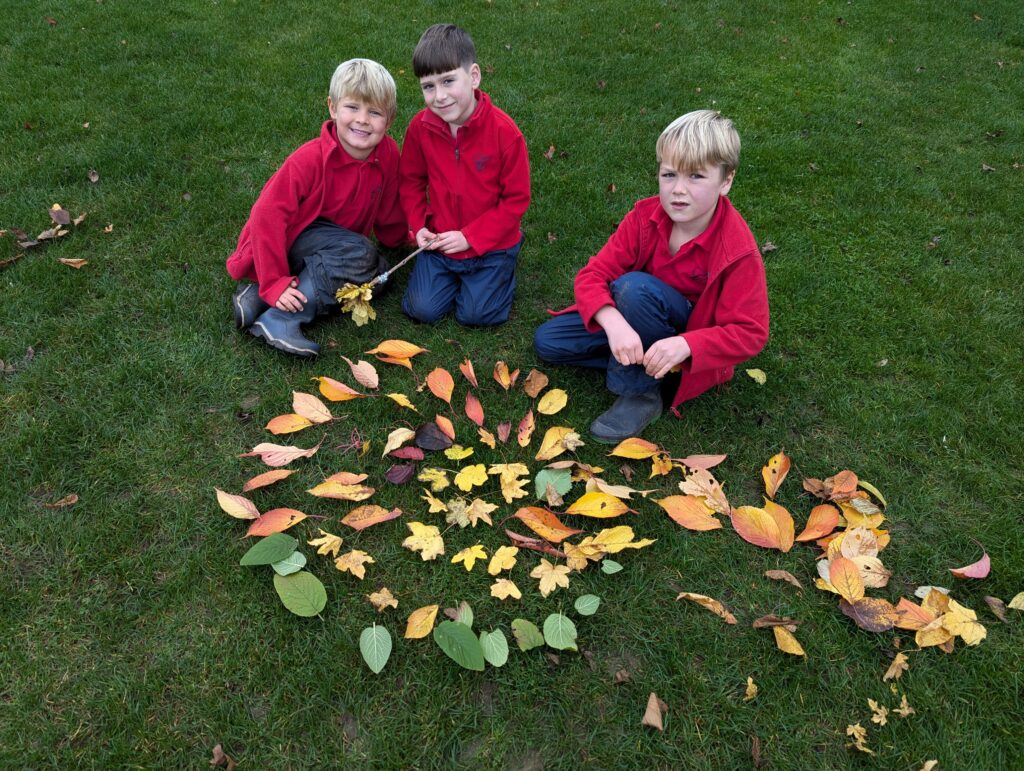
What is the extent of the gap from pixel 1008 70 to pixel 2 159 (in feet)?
26.7

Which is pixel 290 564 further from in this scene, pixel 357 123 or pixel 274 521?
pixel 357 123

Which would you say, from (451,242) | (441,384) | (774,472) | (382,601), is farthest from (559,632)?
(451,242)

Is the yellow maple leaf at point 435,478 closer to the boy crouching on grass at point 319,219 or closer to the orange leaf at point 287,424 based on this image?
the orange leaf at point 287,424

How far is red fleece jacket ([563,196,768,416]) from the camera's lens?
7.75ft

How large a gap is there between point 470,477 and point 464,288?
1164mm

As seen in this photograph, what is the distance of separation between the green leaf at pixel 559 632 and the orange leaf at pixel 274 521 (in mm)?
895

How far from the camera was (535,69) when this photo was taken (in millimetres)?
5508

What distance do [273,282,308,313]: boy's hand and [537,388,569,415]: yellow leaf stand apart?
1.13 metres

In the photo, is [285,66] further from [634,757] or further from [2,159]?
[634,757]

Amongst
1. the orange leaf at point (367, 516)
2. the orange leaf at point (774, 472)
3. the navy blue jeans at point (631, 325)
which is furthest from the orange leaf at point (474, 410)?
the orange leaf at point (774, 472)

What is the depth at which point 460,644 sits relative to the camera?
1.87m

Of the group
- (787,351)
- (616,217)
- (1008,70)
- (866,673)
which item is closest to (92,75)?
(616,217)

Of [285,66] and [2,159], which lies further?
[285,66]

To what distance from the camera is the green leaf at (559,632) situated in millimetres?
1919
